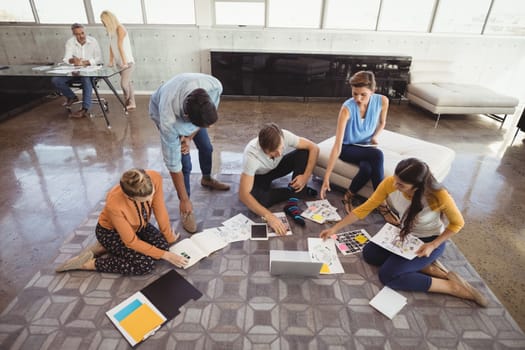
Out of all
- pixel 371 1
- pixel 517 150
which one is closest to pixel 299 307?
pixel 517 150

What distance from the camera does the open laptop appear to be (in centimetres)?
186

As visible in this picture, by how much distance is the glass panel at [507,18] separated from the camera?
5387mm

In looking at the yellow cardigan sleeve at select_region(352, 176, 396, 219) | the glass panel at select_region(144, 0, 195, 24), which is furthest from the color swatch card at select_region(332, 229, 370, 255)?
the glass panel at select_region(144, 0, 195, 24)

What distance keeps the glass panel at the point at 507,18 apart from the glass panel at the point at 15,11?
8.13 metres

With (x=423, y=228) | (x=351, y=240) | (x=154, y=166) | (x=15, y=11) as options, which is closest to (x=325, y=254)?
(x=351, y=240)

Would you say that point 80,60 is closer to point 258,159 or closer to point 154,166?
point 154,166

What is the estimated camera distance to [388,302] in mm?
1795

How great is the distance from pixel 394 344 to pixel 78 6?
21.8 ft

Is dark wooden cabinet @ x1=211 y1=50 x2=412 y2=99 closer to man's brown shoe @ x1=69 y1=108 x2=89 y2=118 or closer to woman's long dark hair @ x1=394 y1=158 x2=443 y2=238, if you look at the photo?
man's brown shoe @ x1=69 y1=108 x2=89 y2=118

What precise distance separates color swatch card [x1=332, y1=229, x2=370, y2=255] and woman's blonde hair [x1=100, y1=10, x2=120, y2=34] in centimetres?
431

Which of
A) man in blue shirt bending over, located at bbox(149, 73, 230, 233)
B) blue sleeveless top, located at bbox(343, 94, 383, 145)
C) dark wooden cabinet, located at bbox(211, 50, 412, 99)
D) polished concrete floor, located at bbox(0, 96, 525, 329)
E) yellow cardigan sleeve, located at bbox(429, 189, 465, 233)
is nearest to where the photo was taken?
yellow cardigan sleeve, located at bbox(429, 189, 465, 233)

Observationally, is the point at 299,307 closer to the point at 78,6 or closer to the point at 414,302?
the point at 414,302

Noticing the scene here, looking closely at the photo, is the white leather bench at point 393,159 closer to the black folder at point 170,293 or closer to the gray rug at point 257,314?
the gray rug at point 257,314

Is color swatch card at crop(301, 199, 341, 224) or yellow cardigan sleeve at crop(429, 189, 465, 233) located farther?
color swatch card at crop(301, 199, 341, 224)
